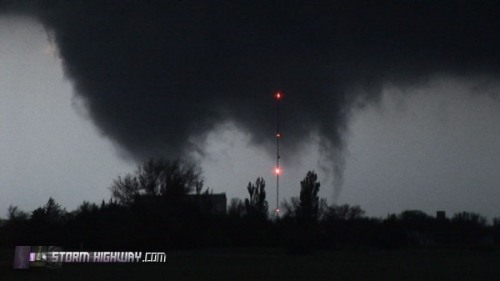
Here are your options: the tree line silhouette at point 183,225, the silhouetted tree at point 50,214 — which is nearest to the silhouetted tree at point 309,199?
the tree line silhouette at point 183,225

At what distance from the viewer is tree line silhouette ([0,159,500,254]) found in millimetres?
59000

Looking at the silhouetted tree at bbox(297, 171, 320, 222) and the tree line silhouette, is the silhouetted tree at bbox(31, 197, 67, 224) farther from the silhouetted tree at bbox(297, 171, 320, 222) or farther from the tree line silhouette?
the silhouetted tree at bbox(297, 171, 320, 222)

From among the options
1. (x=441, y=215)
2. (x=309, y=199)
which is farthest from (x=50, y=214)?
(x=441, y=215)

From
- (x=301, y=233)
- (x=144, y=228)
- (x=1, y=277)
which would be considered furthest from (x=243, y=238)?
(x=1, y=277)

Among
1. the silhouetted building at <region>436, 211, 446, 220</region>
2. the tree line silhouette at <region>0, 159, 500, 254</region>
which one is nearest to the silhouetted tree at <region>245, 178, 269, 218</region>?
the tree line silhouette at <region>0, 159, 500, 254</region>

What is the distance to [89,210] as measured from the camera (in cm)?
6638

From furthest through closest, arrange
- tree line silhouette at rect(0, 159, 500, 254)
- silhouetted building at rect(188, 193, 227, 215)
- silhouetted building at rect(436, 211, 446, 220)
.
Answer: silhouetted building at rect(436, 211, 446, 220), silhouetted building at rect(188, 193, 227, 215), tree line silhouette at rect(0, 159, 500, 254)

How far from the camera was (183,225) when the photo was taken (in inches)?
2405

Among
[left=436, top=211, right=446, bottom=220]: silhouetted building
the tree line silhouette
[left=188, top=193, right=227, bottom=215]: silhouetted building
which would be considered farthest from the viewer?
[left=436, top=211, right=446, bottom=220]: silhouetted building

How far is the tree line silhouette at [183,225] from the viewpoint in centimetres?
5900

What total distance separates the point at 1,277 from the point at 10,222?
42.8m

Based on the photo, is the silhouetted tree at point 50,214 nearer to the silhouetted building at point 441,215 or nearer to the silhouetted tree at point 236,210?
the silhouetted tree at point 236,210

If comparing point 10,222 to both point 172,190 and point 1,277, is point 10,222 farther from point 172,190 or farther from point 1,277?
point 1,277

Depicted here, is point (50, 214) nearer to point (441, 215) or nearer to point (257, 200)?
point (257, 200)
